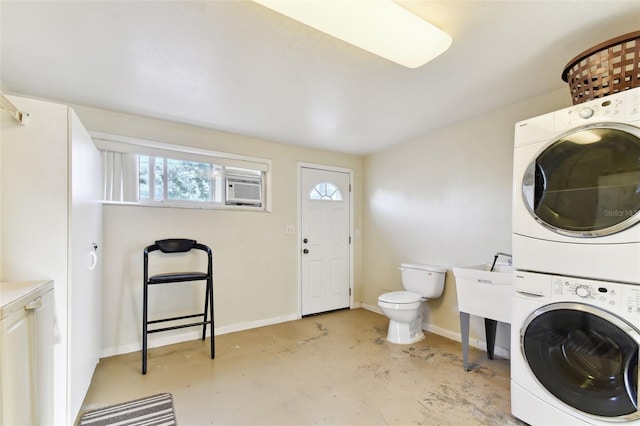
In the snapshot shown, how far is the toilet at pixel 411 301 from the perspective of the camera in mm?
2797

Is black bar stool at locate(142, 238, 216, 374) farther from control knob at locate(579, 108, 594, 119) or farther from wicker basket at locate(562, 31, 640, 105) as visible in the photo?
wicker basket at locate(562, 31, 640, 105)

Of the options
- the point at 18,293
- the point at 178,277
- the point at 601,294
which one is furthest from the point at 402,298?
the point at 18,293

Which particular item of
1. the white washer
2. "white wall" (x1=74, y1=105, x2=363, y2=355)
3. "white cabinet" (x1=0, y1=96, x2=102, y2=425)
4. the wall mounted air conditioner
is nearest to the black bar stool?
"white wall" (x1=74, y1=105, x2=363, y2=355)

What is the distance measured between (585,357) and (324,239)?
279 centimetres

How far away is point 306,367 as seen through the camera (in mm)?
2398

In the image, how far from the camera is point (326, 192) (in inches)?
156

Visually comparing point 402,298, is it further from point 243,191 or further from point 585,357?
point 243,191

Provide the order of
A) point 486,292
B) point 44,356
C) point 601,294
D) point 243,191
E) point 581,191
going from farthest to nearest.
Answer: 1. point 243,191
2. point 486,292
3. point 581,191
4. point 601,294
5. point 44,356

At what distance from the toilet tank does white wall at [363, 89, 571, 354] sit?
0.36ft

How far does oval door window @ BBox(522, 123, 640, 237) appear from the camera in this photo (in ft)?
4.36

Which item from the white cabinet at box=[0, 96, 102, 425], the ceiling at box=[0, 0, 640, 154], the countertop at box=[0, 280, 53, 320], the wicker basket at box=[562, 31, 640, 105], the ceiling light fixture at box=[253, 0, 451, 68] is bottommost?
the countertop at box=[0, 280, 53, 320]

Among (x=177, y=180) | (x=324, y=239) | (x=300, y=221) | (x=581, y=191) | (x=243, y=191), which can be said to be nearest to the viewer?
(x=581, y=191)

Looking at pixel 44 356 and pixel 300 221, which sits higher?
pixel 300 221

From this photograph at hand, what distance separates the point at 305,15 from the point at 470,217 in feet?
7.74
